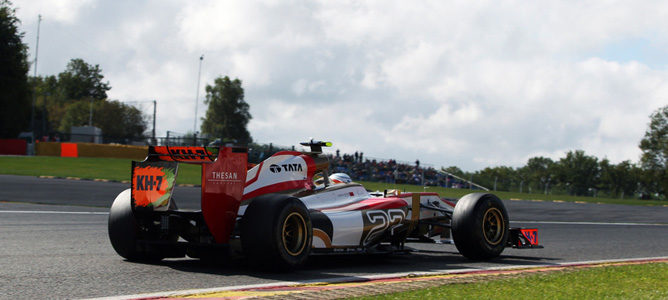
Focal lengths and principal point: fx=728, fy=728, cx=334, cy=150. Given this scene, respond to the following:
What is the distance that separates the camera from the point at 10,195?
19516 mm

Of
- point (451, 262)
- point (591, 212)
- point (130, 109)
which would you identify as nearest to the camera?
point (451, 262)

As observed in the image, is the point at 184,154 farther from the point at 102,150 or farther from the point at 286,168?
the point at 102,150

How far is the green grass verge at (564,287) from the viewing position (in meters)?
6.02

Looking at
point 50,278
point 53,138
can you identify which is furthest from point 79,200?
point 53,138

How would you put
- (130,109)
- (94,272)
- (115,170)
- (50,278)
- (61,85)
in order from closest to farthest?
(50,278) < (94,272) < (115,170) < (130,109) < (61,85)

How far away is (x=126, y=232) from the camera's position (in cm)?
770

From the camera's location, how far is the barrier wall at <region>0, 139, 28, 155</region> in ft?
184

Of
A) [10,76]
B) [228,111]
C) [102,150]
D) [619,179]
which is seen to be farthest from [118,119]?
[619,179]

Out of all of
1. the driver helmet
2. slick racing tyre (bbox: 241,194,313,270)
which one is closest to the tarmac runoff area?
slick racing tyre (bbox: 241,194,313,270)

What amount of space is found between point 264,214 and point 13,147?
5490cm

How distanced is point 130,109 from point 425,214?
93074mm

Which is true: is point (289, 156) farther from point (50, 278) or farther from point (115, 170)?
point (115, 170)

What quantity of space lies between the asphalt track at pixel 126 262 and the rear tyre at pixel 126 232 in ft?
0.47

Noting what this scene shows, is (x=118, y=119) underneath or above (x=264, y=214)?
above
